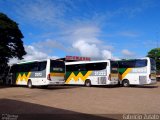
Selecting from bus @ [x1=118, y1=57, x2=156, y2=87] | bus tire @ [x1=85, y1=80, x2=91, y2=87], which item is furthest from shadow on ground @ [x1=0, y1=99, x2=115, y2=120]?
bus @ [x1=118, y1=57, x2=156, y2=87]

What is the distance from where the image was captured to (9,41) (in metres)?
29.7

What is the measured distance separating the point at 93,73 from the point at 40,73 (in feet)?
17.7

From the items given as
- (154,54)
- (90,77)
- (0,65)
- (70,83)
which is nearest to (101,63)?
(90,77)

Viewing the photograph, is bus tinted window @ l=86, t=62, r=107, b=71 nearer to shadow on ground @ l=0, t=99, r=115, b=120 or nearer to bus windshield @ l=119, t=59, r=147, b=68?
bus windshield @ l=119, t=59, r=147, b=68

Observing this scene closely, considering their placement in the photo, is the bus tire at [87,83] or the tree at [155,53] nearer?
the bus tire at [87,83]

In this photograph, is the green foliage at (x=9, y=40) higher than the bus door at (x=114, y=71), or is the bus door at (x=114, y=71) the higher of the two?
the green foliage at (x=9, y=40)

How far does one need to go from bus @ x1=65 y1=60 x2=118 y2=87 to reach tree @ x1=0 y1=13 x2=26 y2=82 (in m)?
5.52

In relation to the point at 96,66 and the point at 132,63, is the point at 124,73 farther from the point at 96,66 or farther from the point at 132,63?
the point at 96,66

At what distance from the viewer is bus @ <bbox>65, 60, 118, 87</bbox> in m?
26.4

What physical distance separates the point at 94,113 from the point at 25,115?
2632 mm

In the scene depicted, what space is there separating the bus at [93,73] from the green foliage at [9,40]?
18.1 ft

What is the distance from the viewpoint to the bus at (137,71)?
88.1 ft

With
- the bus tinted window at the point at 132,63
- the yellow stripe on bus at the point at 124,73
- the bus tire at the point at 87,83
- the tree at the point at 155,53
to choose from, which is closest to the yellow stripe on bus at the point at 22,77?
the bus tire at the point at 87,83

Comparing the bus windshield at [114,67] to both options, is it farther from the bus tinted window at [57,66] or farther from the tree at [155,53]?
→ the tree at [155,53]
